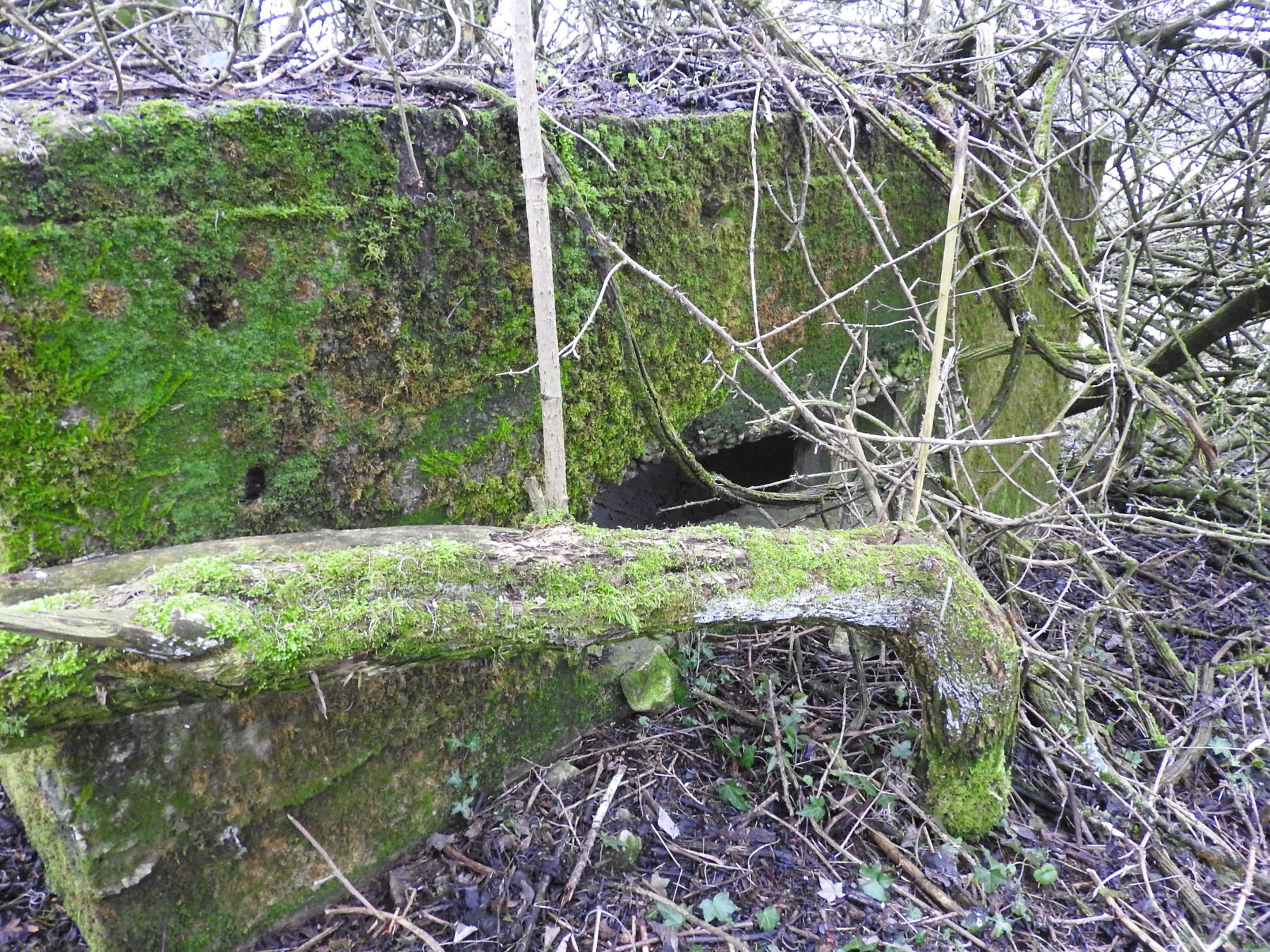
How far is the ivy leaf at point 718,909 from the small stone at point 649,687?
81cm

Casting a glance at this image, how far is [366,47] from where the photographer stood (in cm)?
286

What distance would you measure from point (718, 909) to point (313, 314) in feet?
6.64

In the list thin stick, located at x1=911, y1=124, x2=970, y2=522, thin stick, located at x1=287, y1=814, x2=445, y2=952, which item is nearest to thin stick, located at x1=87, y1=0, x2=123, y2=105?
thin stick, located at x1=287, y1=814, x2=445, y2=952

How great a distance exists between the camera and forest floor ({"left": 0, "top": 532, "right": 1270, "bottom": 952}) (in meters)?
2.09

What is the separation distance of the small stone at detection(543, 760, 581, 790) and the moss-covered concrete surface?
0.88 m

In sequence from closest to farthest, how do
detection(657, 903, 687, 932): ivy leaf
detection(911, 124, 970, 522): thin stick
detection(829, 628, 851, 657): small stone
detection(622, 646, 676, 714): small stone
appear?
1. detection(657, 903, 687, 932): ivy leaf
2. detection(911, 124, 970, 522): thin stick
3. detection(622, 646, 676, 714): small stone
4. detection(829, 628, 851, 657): small stone

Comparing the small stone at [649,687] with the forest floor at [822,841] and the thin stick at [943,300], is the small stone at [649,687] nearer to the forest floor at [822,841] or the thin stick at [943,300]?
the forest floor at [822,841]

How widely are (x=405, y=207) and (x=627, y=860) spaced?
206 cm

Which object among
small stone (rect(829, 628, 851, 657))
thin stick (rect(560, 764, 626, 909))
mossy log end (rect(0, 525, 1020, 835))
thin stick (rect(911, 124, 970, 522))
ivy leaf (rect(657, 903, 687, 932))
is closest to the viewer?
mossy log end (rect(0, 525, 1020, 835))

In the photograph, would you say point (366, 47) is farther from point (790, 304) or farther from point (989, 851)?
point (989, 851)

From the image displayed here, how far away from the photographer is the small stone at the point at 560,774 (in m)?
2.54

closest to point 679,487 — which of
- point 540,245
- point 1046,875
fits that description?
point 540,245

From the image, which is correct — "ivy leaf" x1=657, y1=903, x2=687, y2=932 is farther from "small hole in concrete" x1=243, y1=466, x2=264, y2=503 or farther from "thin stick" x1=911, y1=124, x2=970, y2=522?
"small hole in concrete" x1=243, y1=466, x2=264, y2=503

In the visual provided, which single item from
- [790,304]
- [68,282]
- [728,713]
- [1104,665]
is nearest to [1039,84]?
[790,304]
